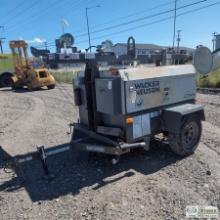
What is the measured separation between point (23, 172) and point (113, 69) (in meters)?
2.57

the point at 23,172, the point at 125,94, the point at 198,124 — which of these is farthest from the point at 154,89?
the point at 23,172

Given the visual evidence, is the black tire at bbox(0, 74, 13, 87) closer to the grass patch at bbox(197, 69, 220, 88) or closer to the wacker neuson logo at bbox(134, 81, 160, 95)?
the grass patch at bbox(197, 69, 220, 88)

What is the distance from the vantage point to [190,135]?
18.6 ft

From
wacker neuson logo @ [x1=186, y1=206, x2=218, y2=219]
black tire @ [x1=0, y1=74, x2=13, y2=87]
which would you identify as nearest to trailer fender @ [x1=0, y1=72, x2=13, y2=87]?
black tire @ [x1=0, y1=74, x2=13, y2=87]

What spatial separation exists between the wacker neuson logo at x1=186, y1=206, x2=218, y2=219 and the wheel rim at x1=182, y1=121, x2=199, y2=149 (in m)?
1.76

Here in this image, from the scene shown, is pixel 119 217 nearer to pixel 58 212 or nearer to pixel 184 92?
pixel 58 212

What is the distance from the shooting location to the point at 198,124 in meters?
5.80

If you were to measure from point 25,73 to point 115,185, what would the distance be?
57.3ft

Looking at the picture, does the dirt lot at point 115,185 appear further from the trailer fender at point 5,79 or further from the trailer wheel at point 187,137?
the trailer fender at point 5,79

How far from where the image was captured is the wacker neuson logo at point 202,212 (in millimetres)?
3682

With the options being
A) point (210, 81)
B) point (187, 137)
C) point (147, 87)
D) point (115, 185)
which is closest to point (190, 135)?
point (187, 137)

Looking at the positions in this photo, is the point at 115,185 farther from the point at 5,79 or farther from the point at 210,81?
the point at 5,79

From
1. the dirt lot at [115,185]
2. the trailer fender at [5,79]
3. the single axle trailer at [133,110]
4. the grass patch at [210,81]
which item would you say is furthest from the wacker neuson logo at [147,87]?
the trailer fender at [5,79]

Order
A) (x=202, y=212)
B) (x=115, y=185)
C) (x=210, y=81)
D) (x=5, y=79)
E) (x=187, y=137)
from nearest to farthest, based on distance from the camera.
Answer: (x=202, y=212) → (x=115, y=185) → (x=187, y=137) → (x=210, y=81) → (x=5, y=79)
